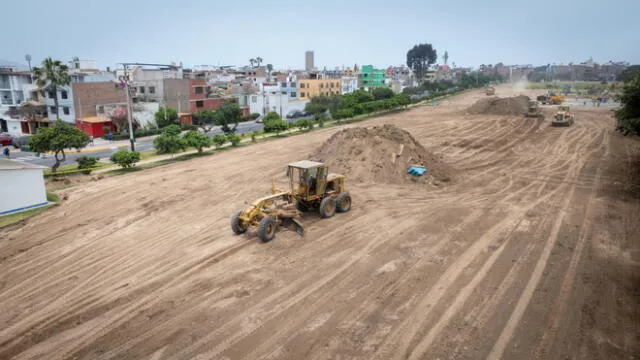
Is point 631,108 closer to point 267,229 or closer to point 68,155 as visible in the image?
point 267,229

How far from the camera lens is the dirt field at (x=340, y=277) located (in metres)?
8.84

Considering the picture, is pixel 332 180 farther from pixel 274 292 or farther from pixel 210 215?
pixel 274 292

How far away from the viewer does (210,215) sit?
17.2 metres

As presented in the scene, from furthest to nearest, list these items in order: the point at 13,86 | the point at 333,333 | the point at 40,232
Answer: the point at 13,86, the point at 40,232, the point at 333,333

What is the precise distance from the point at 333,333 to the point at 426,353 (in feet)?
6.26

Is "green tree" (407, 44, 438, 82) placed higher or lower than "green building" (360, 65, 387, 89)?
higher

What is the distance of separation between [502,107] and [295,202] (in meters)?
43.6

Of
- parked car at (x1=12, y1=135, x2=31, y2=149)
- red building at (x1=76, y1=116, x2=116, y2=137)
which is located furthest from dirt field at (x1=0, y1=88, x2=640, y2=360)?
red building at (x1=76, y1=116, x2=116, y2=137)

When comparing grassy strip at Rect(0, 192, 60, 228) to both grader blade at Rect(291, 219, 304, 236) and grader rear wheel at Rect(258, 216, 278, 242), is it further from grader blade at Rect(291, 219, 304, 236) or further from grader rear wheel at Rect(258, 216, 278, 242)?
grader blade at Rect(291, 219, 304, 236)

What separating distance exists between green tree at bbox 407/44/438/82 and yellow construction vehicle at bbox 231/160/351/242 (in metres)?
134

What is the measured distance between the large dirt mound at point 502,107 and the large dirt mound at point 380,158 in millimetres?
31037

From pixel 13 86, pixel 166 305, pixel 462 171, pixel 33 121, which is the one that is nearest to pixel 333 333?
pixel 166 305

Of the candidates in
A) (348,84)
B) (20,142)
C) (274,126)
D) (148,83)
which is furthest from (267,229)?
(348,84)

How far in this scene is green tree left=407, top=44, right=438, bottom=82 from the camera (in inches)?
5497
